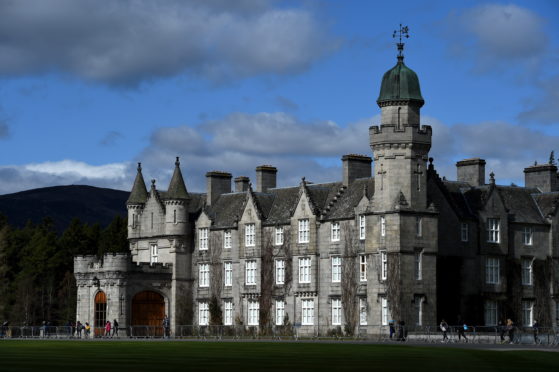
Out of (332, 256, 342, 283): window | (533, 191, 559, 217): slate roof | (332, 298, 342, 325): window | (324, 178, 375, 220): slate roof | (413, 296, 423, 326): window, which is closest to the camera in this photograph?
(413, 296, 423, 326): window

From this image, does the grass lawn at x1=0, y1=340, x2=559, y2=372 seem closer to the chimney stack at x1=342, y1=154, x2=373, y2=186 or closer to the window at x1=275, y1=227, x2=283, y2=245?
the chimney stack at x1=342, y1=154, x2=373, y2=186

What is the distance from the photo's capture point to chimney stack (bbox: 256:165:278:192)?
86625 millimetres

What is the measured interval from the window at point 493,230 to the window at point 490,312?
3.93 meters

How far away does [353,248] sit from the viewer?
248 ft

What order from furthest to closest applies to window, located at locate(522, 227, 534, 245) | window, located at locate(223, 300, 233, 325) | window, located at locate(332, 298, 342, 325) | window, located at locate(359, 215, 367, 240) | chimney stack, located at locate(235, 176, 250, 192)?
chimney stack, located at locate(235, 176, 250, 192)
window, located at locate(223, 300, 233, 325)
window, located at locate(522, 227, 534, 245)
window, located at locate(332, 298, 342, 325)
window, located at locate(359, 215, 367, 240)

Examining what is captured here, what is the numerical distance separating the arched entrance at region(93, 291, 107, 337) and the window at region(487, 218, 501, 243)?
85.7 ft

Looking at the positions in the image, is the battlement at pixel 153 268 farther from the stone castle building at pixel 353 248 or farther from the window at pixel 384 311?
the window at pixel 384 311

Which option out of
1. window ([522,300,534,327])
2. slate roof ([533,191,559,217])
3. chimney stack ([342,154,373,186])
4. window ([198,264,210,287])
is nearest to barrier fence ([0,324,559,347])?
window ([522,300,534,327])

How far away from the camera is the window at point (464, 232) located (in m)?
76.7

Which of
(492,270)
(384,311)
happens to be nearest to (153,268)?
(384,311)

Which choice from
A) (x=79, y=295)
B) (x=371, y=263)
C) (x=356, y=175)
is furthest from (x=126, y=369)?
(x=79, y=295)

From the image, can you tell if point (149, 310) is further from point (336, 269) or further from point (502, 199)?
point (502, 199)

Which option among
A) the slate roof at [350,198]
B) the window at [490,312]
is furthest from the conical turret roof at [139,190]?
the window at [490,312]

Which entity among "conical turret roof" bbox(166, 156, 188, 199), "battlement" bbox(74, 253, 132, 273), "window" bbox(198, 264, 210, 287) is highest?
"conical turret roof" bbox(166, 156, 188, 199)
